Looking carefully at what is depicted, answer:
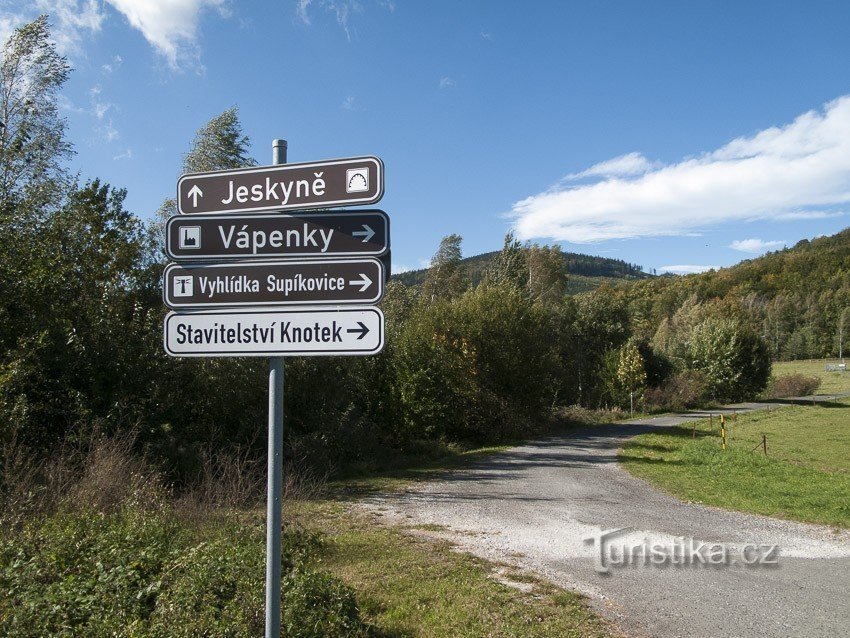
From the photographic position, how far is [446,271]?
47344 mm

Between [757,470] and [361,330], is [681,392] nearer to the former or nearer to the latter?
[757,470]

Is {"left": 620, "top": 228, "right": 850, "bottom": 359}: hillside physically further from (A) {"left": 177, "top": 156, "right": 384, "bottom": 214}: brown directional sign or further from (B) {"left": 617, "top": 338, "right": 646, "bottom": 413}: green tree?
(A) {"left": 177, "top": 156, "right": 384, "bottom": 214}: brown directional sign

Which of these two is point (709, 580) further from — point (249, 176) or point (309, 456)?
point (309, 456)

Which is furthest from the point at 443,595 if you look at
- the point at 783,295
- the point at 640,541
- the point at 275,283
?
the point at 783,295

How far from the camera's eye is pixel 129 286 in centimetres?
1647

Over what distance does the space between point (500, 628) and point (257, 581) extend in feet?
7.08

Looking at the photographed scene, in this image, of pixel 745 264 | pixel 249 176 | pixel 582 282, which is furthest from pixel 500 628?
pixel 582 282

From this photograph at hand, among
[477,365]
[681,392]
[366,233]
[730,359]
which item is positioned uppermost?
[366,233]

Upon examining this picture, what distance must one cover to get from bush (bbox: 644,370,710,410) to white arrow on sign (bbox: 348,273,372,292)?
45512mm

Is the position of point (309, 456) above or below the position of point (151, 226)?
below

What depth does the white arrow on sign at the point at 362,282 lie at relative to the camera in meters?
2.70

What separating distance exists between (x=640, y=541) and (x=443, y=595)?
3895 millimetres

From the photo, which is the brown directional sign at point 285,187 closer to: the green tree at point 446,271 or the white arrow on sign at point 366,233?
the white arrow on sign at point 366,233

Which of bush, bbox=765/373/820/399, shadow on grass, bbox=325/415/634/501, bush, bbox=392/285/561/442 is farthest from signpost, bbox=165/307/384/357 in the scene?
bush, bbox=765/373/820/399
